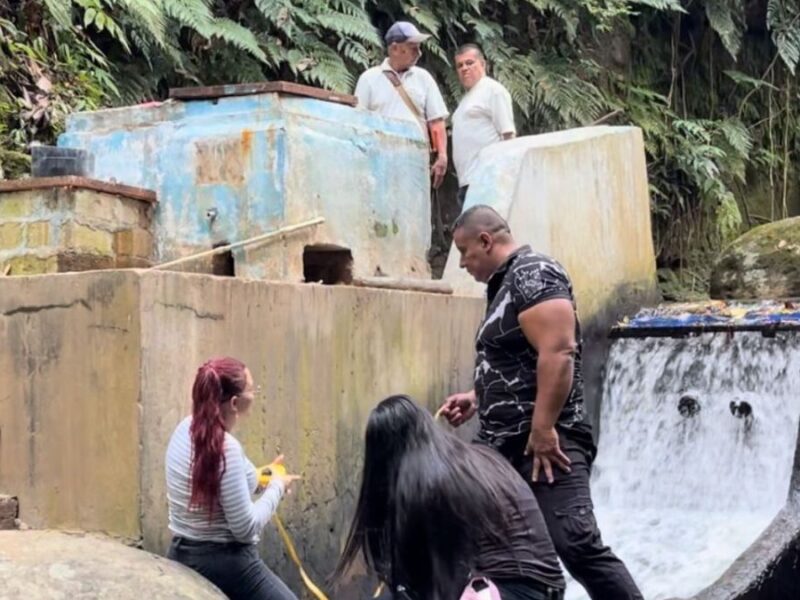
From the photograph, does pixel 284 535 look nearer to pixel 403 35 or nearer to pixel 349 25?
pixel 403 35

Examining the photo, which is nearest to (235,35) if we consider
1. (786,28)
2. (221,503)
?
(221,503)

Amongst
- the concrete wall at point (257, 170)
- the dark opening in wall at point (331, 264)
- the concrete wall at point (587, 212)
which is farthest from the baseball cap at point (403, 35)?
the dark opening in wall at point (331, 264)

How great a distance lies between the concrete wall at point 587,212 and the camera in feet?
25.8

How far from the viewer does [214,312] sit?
201 inches

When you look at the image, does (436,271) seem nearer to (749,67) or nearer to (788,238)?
(788,238)

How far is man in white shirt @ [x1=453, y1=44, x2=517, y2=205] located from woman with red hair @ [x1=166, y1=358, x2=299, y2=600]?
435cm

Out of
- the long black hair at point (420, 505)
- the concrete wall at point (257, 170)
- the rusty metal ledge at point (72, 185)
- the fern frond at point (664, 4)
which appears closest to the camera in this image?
the long black hair at point (420, 505)

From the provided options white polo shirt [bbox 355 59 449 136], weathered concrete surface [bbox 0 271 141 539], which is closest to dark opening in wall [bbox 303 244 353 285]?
weathered concrete surface [bbox 0 271 141 539]

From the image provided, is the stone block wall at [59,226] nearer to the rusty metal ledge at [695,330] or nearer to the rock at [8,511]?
the rock at [8,511]

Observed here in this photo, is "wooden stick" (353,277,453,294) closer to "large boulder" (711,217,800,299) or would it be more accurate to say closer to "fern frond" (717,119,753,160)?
"large boulder" (711,217,800,299)

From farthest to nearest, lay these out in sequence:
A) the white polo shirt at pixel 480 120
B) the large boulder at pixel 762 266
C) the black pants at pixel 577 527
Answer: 1. the large boulder at pixel 762 266
2. the white polo shirt at pixel 480 120
3. the black pants at pixel 577 527

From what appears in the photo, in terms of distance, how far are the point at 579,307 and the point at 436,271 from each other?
354cm

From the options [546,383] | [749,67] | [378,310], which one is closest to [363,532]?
[546,383]

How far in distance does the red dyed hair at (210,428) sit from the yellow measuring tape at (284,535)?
47 centimetres
